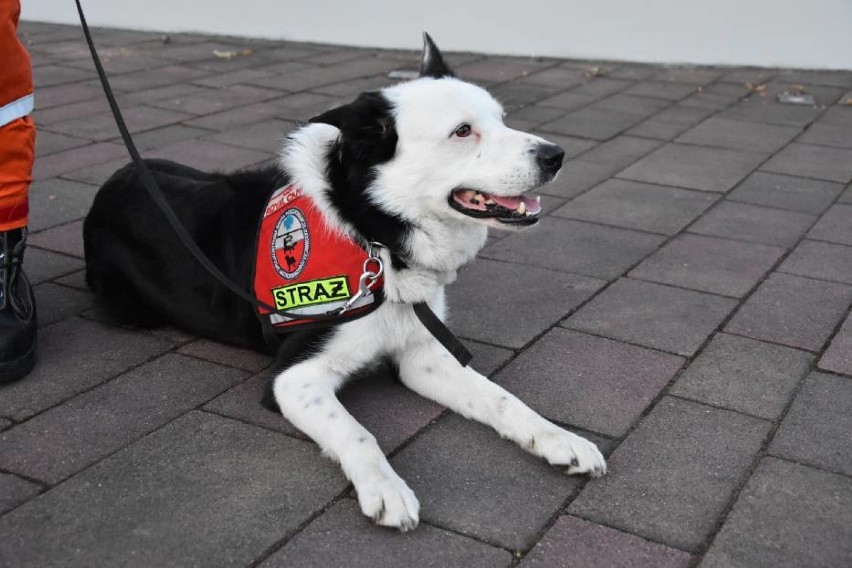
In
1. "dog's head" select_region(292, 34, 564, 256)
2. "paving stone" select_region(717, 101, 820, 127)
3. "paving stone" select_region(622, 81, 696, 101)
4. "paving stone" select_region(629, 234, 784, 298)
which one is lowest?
"paving stone" select_region(629, 234, 784, 298)

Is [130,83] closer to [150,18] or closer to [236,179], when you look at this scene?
[150,18]

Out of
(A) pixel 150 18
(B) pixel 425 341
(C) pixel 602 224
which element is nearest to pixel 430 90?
(B) pixel 425 341

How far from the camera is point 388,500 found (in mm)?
2559

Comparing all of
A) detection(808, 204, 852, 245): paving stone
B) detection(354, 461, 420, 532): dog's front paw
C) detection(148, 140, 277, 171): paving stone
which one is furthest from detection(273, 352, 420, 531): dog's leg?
detection(148, 140, 277, 171): paving stone

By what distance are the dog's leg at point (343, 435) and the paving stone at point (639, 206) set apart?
228 cm

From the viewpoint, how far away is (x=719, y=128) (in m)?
6.75

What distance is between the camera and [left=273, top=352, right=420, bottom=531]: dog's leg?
8.38ft

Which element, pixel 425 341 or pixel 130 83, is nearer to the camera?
pixel 425 341

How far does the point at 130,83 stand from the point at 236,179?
472 cm

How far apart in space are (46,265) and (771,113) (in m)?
5.09

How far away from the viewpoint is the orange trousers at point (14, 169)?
3439 mm

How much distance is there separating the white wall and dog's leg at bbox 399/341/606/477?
235 inches

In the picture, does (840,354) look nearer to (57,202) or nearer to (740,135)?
(740,135)

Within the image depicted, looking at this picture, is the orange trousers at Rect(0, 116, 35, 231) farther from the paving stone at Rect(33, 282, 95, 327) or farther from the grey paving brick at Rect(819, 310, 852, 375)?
the grey paving brick at Rect(819, 310, 852, 375)
